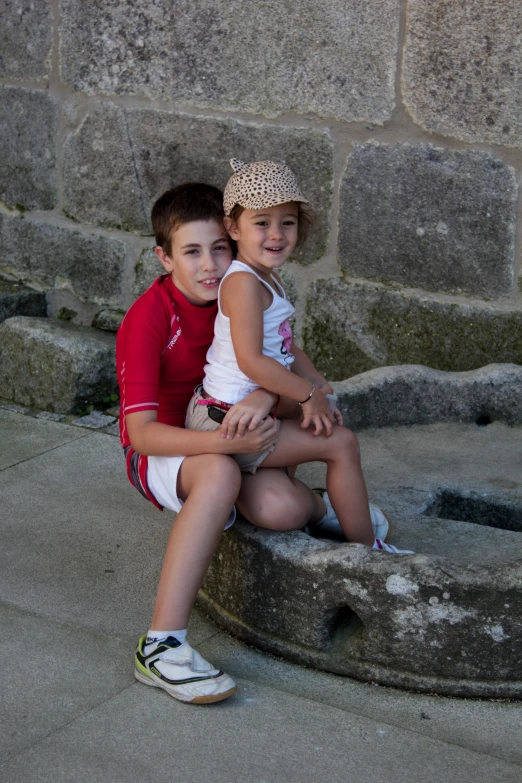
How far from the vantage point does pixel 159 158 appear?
13.2ft

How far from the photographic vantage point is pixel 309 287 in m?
3.86

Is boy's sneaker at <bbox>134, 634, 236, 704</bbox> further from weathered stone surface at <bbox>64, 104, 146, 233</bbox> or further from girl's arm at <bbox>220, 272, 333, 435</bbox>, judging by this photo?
weathered stone surface at <bbox>64, 104, 146, 233</bbox>

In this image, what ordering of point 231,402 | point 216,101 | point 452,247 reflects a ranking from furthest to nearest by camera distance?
point 216,101
point 452,247
point 231,402

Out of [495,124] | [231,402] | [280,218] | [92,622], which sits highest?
[495,124]

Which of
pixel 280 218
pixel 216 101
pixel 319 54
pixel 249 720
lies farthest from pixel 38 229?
pixel 249 720

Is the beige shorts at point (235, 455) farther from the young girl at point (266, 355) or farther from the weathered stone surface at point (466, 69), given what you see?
the weathered stone surface at point (466, 69)

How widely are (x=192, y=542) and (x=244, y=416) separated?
1.02ft

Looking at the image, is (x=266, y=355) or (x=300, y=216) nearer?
(x=266, y=355)

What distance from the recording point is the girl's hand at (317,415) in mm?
2416

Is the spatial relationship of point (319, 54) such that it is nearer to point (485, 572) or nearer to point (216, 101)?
point (216, 101)

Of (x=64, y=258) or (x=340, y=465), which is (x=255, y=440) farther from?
(x=64, y=258)

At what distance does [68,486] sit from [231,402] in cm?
107

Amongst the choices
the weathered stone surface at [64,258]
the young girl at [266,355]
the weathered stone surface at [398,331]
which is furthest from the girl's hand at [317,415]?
the weathered stone surface at [64,258]

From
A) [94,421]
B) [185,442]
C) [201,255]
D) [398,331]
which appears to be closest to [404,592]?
[185,442]
